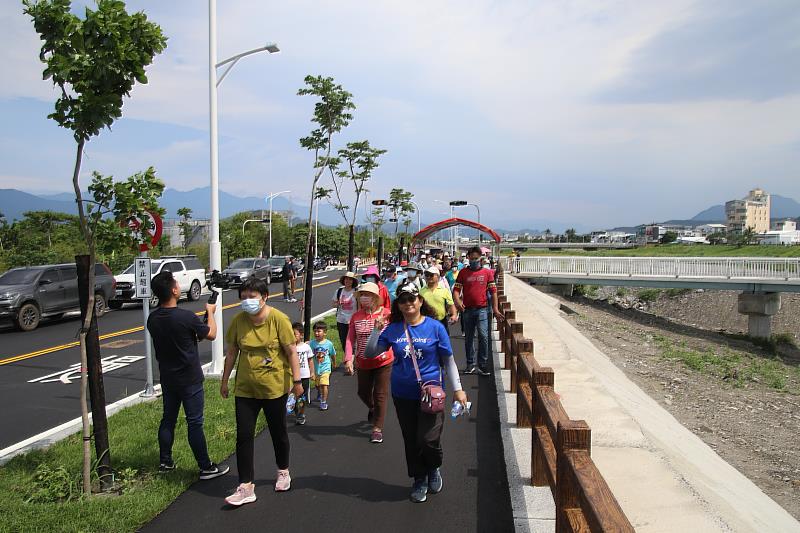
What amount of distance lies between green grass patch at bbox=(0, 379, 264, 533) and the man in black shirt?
0.49 metres

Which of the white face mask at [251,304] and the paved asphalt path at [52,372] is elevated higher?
the white face mask at [251,304]

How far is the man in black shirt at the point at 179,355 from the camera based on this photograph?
5121 millimetres

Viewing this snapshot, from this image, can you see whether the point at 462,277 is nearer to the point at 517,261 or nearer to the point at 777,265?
the point at 777,265

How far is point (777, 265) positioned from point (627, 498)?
89.1ft

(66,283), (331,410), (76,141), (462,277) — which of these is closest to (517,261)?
(66,283)

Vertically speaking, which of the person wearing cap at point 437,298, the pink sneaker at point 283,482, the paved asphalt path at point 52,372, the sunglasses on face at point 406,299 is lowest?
the paved asphalt path at point 52,372

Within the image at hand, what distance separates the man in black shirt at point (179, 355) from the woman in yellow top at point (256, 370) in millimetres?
421

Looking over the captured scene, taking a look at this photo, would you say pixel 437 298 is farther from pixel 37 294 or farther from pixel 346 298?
pixel 37 294

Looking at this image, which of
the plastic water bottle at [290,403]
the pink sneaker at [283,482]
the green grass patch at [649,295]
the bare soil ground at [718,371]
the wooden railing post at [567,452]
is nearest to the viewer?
the wooden railing post at [567,452]

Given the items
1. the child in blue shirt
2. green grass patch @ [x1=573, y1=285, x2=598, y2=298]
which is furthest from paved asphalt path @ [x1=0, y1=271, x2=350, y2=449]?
green grass patch @ [x1=573, y1=285, x2=598, y2=298]

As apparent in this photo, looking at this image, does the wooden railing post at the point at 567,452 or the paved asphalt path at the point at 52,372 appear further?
the paved asphalt path at the point at 52,372

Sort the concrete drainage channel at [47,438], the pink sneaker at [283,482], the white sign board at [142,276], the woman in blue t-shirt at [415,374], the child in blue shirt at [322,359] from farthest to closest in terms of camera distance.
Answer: the white sign board at [142,276] < the child in blue shirt at [322,359] < the concrete drainage channel at [47,438] < the pink sneaker at [283,482] < the woman in blue t-shirt at [415,374]

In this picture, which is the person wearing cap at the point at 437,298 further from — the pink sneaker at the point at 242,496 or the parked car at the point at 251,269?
the parked car at the point at 251,269

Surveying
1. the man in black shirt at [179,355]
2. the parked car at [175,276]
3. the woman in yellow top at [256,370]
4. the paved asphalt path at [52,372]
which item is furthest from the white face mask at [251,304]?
the parked car at [175,276]
